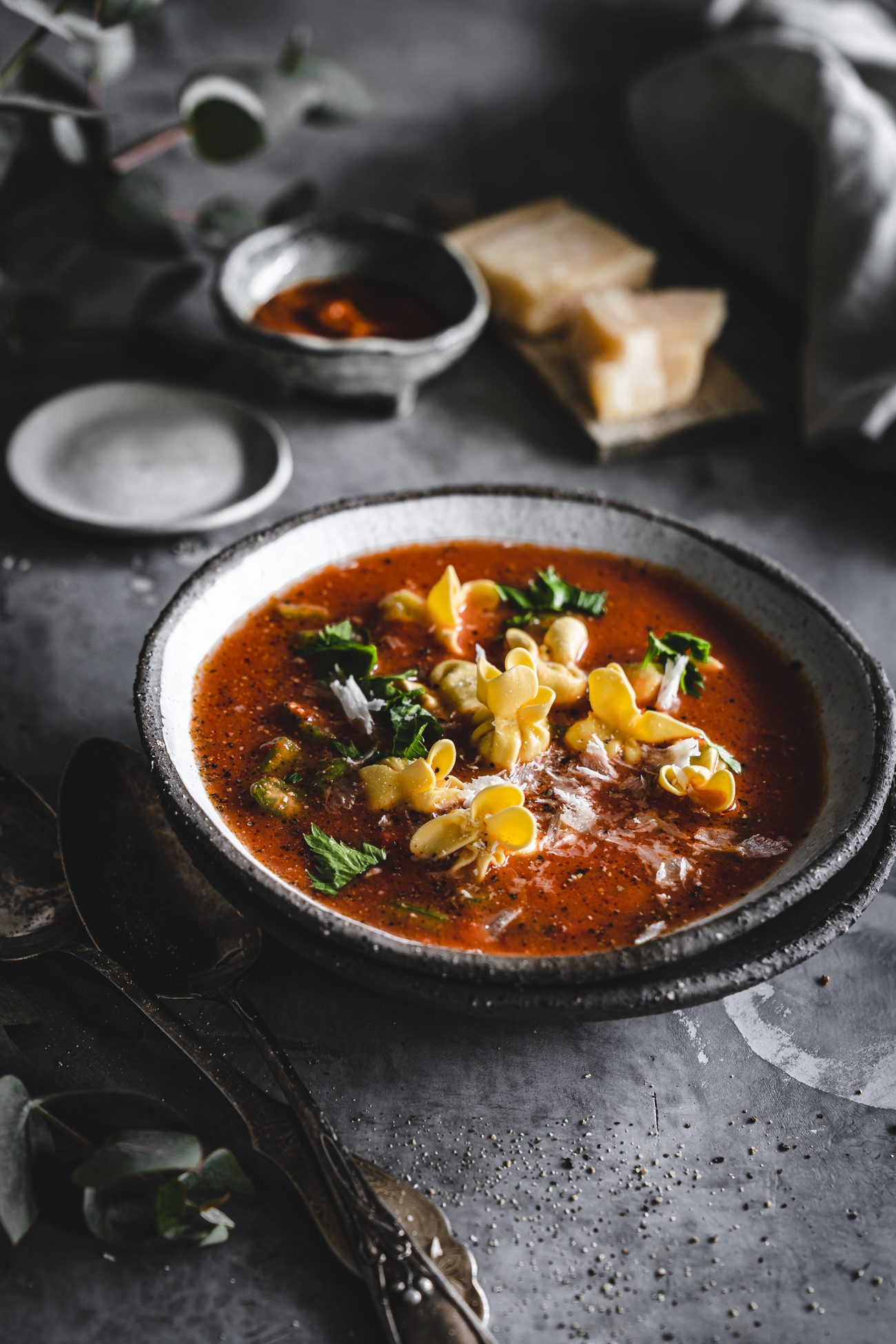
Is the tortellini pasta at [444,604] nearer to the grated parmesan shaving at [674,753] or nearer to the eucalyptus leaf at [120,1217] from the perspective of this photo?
the grated parmesan shaving at [674,753]

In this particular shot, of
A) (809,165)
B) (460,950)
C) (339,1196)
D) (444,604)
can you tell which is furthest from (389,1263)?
(809,165)

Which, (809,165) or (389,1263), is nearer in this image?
(389,1263)

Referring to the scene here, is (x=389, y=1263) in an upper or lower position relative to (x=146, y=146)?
lower

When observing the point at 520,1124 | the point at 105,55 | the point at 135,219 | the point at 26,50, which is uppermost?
the point at 26,50

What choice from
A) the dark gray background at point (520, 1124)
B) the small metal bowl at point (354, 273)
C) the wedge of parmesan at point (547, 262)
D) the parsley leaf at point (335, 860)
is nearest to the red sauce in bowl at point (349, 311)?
the small metal bowl at point (354, 273)

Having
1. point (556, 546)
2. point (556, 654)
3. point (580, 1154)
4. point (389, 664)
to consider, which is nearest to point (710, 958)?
point (580, 1154)

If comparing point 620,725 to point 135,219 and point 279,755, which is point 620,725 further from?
point 135,219

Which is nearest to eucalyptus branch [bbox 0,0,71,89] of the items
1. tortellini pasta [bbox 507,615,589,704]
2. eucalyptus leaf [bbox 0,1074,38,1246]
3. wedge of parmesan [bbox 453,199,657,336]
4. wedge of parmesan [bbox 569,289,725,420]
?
wedge of parmesan [bbox 453,199,657,336]

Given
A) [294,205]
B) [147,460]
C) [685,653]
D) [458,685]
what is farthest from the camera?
[294,205]

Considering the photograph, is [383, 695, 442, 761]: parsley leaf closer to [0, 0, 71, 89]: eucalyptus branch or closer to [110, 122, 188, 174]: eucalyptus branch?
[0, 0, 71, 89]: eucalyptus branch
